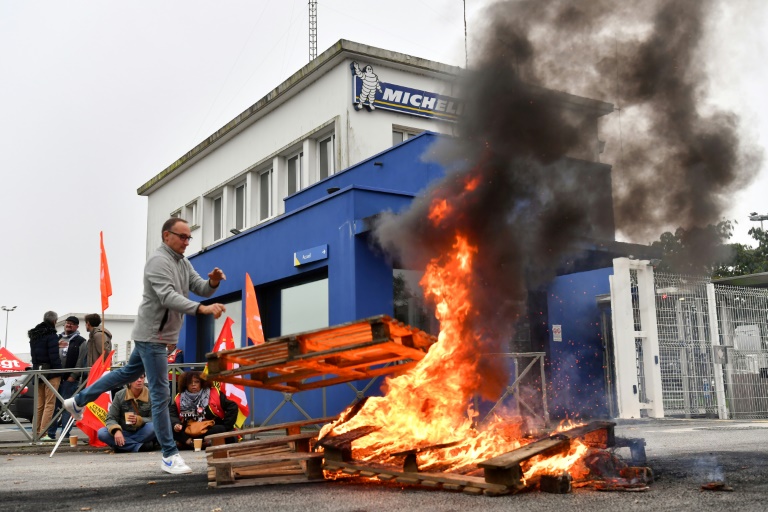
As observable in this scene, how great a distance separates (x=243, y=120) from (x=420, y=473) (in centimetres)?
1869

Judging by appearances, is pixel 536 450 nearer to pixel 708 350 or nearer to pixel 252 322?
pixel 252 322

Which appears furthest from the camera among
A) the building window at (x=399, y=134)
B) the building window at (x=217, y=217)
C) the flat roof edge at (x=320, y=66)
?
the building window at (x=217, y=217)

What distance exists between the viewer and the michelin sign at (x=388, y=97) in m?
17.8

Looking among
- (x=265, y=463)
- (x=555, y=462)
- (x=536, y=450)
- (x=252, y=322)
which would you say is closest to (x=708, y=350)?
(x=252, y=322)

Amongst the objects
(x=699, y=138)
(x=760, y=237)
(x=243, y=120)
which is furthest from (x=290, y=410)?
(x=760, y=237)

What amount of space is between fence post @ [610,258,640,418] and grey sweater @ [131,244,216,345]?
363 inches

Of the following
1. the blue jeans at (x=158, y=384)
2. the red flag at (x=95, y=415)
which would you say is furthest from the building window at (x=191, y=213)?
the blue jeans at (x=158, y=384)

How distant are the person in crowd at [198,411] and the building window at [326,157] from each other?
31.4ft

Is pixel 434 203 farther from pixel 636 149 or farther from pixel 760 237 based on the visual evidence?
pixel 760 237

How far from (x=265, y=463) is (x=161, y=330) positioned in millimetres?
1562

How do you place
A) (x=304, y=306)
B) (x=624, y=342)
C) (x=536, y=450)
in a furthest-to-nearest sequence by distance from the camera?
1. (x=304, y=306)
2. (x=624, y=342)
3. (x=536, y=450)

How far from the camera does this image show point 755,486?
5.11 meters

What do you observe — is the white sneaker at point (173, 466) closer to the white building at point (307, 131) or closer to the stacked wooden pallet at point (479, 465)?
the stacked wooden pallet at point (479, 465)

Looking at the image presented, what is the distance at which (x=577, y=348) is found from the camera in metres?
14.9
